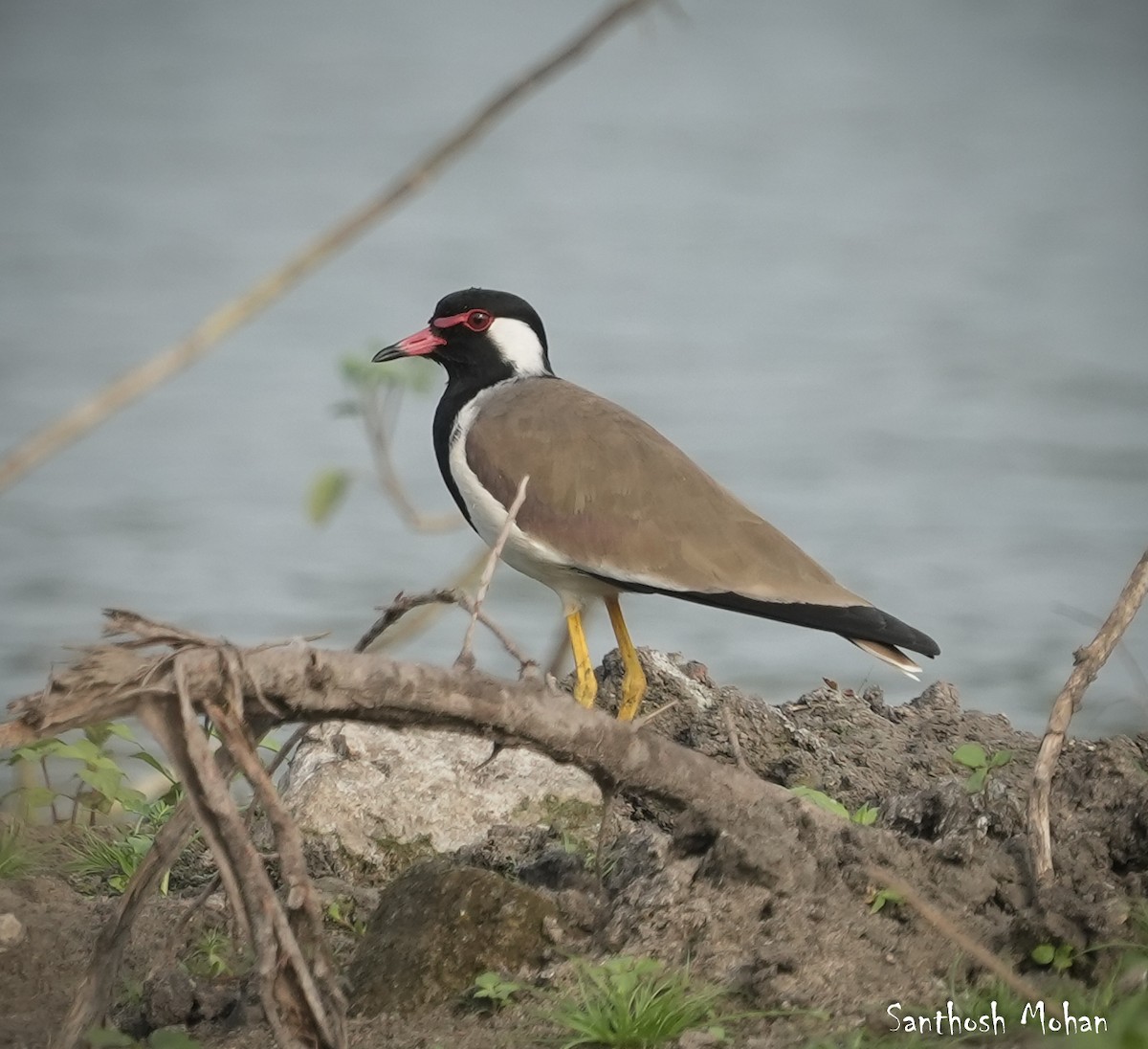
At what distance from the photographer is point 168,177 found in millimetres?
20734

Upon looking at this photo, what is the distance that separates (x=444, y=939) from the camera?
3.76 metres

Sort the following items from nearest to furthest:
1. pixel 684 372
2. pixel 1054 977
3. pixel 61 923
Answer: pixel 1054 977 → pixel 61 923 → pixel 684 372

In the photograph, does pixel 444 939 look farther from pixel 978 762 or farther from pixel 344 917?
pixel 978 762

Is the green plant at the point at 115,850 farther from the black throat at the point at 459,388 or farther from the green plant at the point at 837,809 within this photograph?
the black throat at the point at 459,388

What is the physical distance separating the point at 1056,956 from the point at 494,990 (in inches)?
42.4

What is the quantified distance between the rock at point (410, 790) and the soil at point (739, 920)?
0.20 m

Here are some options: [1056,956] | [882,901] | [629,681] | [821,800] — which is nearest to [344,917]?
[821,800]

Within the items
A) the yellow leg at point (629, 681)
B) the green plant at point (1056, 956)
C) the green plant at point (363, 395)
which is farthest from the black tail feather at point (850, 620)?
the green plant at point (1056, 956)

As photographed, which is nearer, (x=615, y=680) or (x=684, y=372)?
(x=615, y=680)

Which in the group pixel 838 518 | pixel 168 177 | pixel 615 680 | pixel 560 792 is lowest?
pixel 560 792

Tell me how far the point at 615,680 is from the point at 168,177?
16458mm

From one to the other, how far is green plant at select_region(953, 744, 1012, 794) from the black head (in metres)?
2.65

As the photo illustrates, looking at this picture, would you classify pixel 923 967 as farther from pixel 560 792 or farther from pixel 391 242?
pixel 391 242

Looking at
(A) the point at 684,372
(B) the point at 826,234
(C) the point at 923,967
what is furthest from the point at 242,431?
(C) the point at 923,967
